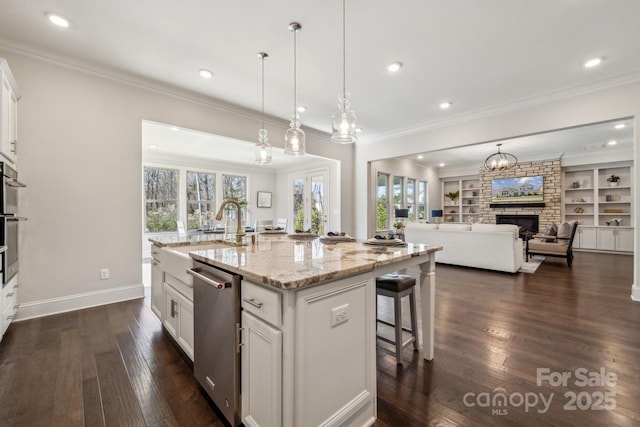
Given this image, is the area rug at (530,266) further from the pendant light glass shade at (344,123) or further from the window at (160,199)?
the window at (160,199)

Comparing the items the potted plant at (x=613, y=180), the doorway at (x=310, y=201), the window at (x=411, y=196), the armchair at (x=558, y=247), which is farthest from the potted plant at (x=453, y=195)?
the doorway at (x=310, y=201)

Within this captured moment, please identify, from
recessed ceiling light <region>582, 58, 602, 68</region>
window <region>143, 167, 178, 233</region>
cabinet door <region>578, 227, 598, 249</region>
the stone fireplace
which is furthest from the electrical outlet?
cabinet door <region>578, 227, 598, 249</region>

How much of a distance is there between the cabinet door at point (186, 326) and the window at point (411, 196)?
814 cm

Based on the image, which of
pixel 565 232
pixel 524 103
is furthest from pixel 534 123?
pixel 565 232

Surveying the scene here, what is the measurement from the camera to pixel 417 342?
2162 millimetres

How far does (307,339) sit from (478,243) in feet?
16.2

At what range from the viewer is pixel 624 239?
6949 millimetres

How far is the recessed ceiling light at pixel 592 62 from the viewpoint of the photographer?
119 inches

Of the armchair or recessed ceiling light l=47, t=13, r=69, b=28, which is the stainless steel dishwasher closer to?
recessed ceiling light l=47, t=13, r=69, b=28

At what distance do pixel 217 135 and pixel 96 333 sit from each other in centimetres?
295

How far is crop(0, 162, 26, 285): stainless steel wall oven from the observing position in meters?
2.14

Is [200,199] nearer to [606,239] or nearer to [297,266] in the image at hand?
[297,266]

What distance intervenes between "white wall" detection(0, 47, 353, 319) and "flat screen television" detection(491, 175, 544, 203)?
931 cm

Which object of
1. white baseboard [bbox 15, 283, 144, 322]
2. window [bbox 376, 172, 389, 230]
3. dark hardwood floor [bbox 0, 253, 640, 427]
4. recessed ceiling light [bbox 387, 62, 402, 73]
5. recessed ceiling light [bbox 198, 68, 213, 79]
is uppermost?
recessed ceiling light [bbox 387, 62, 402, 73]
